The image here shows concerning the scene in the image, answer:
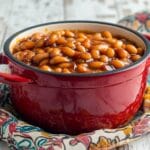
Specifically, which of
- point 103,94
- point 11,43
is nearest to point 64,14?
point 11,43

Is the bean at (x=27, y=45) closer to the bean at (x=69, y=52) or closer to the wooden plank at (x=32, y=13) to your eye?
the bean at (x=69, y=52)

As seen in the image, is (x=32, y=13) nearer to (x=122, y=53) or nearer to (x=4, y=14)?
(x=4, y=14)

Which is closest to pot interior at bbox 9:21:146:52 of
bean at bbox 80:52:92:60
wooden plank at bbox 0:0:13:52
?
bean at bbox 80:52:92:60

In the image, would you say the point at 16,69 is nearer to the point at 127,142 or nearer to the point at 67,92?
the point at 67,92

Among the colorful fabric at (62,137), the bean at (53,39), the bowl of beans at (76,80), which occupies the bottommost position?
the colorful fabric at (62,137)

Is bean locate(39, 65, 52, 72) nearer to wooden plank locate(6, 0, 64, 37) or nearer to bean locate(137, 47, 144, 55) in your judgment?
bean locate(137, 47, 144, 55)

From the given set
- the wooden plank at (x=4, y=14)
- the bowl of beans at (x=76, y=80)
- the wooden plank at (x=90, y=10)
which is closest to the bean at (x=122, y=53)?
the bowl of beans at (x=76, y=80)
